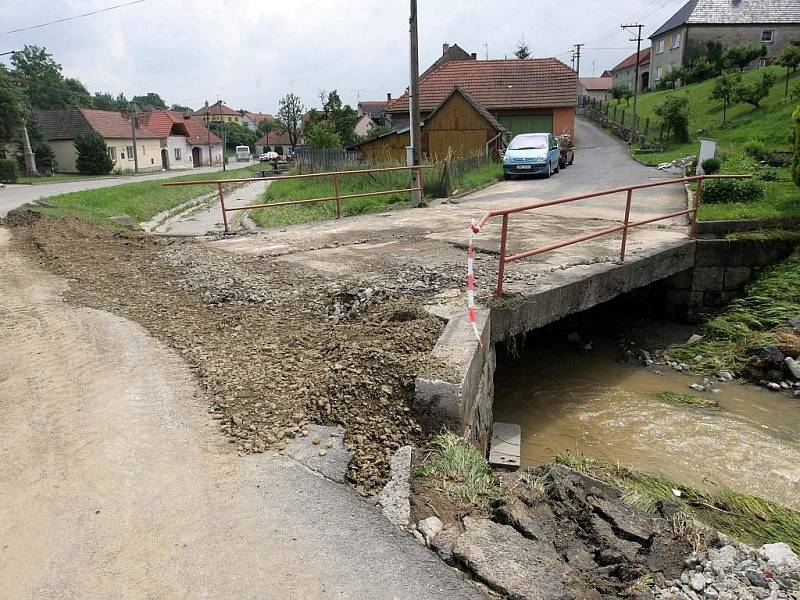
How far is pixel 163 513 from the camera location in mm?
3166

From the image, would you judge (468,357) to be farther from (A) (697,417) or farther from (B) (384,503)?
(A) (697,417)

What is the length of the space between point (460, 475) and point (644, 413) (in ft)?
12.3

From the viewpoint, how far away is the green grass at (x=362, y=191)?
50.9ft

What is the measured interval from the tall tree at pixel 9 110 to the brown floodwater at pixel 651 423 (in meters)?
45.0

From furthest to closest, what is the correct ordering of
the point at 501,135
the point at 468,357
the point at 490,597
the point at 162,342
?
the point at 501,135
the point at 162,342
the point at 468,357
the point at 490,597

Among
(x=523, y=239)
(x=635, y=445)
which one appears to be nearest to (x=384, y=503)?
(x=635, y=445)

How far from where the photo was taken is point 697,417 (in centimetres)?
634

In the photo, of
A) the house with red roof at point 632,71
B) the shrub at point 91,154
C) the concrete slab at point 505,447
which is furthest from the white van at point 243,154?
the concrete slab at point 505,447

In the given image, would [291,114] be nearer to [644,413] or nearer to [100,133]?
[100,133]

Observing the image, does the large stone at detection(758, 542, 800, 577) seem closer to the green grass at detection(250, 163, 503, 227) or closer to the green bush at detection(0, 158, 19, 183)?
the green grass at detection(250, 163, 503, 227)

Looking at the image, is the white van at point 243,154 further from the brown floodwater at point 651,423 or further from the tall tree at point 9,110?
the brown floodwater at point 651,423

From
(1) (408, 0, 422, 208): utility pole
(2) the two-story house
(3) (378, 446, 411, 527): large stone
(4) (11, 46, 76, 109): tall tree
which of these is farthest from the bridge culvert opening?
(4) (11, 46, 76, 109): tall tree

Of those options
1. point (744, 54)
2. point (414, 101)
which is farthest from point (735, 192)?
point (744, 54)

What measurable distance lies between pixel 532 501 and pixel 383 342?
1924 millimetres
